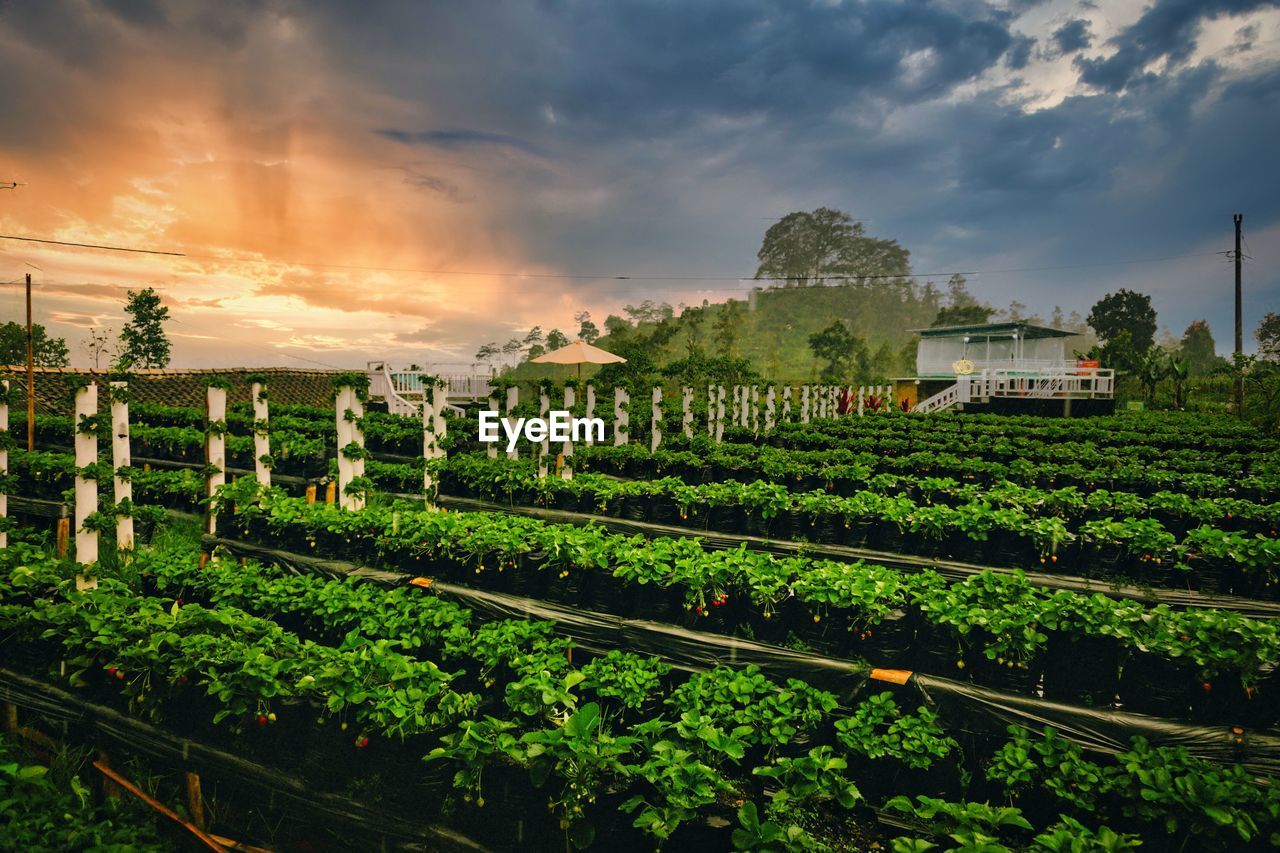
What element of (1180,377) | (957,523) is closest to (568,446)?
(957,523)

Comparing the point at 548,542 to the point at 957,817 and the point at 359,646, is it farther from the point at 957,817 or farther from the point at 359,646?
the point at 957,817

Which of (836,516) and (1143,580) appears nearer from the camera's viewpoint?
(1143,580)

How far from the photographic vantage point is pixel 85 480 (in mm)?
6676

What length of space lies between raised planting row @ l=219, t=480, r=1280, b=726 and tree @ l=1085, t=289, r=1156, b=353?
63.3 m

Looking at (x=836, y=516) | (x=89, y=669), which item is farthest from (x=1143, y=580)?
(x=89, y=669)

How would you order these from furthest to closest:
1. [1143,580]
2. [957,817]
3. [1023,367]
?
[1023,367]
[1143,580]
[957,817]

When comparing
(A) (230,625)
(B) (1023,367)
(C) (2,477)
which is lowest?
(A) (230,625)

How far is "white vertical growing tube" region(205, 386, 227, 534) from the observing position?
7.40 metres

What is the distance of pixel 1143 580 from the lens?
19.2ft

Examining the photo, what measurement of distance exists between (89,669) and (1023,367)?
148ft

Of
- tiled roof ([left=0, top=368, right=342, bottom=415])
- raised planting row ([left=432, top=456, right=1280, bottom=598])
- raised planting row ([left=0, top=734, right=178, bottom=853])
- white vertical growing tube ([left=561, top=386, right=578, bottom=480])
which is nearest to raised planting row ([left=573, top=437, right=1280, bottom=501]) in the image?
white vertical growing tube ([left=561, top=386, right=578, bottom=480])

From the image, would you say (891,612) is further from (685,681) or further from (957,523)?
(957,523)

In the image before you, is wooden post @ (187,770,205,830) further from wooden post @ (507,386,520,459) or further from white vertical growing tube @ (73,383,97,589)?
wooden post @ (507,386,520,459)

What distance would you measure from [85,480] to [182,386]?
775 inches
